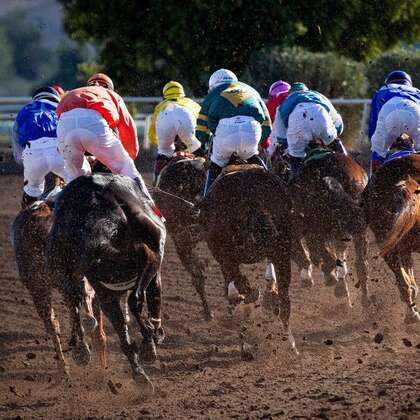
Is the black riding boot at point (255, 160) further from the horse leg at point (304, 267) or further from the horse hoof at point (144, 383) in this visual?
the horse hoof at point (144, 383)

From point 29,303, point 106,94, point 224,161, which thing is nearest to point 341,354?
point 224,161

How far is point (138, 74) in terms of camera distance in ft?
71.9

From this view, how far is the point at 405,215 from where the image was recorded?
768cm

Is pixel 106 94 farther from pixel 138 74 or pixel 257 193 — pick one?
pixel 138 74

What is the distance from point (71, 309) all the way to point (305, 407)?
1622 mm

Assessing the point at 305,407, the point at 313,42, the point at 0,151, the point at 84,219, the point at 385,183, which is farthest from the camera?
the point at 313,42

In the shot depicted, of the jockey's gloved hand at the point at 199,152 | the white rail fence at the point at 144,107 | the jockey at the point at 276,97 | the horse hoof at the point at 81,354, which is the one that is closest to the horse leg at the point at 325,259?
the jockey's gloved hand at the point at 199,152

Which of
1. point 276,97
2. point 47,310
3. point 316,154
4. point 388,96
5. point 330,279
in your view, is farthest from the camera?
point 276,97

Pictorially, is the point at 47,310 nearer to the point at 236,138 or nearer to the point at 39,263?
the point at 39,263

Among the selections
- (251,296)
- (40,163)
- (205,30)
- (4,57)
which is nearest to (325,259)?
(251,296)

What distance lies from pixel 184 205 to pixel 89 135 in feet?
7.68

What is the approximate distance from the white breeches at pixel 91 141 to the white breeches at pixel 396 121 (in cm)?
247

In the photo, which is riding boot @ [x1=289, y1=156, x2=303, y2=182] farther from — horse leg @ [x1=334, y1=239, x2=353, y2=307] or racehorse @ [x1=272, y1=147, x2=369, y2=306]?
horse leg @ [x1=334, y1=239, x2=353, y2=307]

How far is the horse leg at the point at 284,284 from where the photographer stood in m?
7.59
